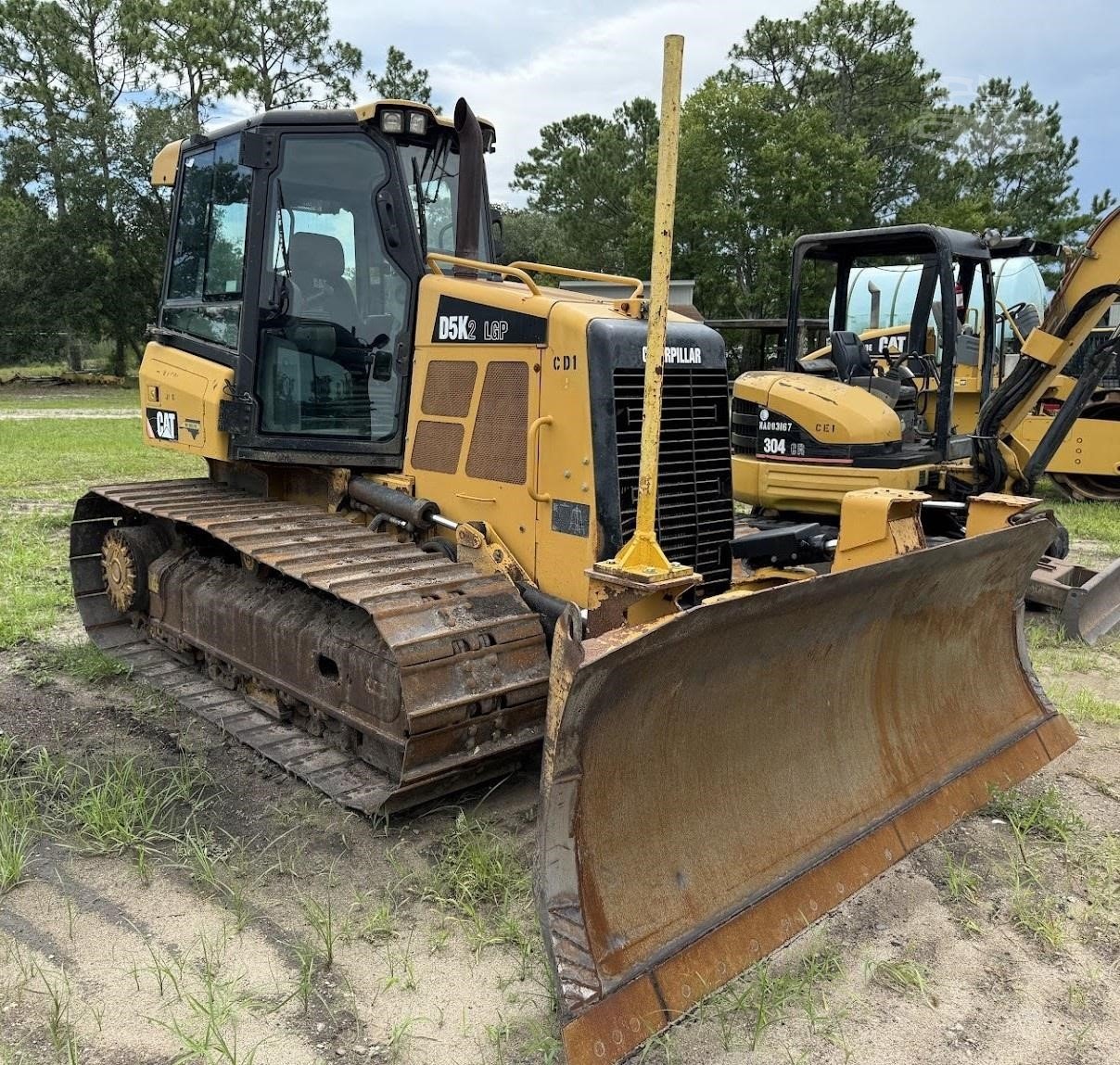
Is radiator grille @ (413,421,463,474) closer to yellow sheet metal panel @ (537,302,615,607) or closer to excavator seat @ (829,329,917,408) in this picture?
yellow sheet metal panel @ (537,302,615,607)

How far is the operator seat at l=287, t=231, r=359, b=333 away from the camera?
4805mm

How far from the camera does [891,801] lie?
3.71 m

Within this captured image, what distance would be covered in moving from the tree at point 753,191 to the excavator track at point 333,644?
23.6 meters

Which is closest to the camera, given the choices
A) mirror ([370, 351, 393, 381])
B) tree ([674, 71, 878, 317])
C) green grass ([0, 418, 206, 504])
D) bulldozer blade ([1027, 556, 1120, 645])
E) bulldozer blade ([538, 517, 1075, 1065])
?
bulldozer blade ([538, 517, 1075, 1065])

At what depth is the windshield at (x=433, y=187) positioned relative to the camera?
4.66m

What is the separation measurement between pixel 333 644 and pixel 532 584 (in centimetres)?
84

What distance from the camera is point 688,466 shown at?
4.42 metres

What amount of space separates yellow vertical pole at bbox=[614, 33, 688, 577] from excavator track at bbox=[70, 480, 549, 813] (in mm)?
818

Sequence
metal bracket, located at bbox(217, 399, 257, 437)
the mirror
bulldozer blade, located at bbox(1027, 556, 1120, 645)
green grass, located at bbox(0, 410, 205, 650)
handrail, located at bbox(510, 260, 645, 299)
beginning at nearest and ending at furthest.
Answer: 1. handrail, located at bbox(510, 260, 645, 299)
2. the mirror
3. metal bracket, located at bbox(217, 399, 257, 437)
4. bulldozer blade, located at bbox(1027, 556, 1120, 645)
5. green grass, located at bbox(0, 410, 205, 650)

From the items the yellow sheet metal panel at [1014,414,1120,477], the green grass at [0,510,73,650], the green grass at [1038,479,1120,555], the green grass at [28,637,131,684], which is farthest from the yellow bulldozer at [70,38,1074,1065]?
the yellow sheet metal panel at [1014,414,1120,477]

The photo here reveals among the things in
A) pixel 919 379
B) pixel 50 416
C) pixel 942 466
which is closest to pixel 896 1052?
pixel 942 466

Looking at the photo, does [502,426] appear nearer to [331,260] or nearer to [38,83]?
[331,260]

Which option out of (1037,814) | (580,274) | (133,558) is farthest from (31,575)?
(1037,814)

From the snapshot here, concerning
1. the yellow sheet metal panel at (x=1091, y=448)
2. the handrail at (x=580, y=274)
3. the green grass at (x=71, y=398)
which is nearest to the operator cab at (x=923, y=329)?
the handrail at (x=580, y=274)
